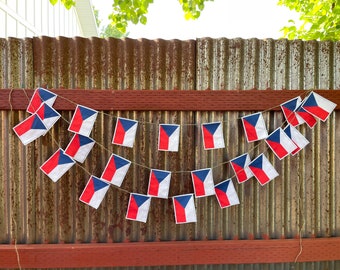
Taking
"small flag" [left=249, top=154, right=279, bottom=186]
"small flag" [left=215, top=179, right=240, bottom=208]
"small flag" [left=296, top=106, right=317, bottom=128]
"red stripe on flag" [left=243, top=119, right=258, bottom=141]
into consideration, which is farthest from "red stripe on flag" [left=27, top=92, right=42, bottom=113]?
"small flag" [left=296, top=106, right=317, bottom=128]

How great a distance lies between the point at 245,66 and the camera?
302cm

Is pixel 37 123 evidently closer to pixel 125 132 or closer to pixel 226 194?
pixel 125 132

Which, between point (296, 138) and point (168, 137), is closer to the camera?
point (168, 137)

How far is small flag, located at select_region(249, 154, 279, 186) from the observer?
298 centimetres

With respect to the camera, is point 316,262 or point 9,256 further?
point 316,262

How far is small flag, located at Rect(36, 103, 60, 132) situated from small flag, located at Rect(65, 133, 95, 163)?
221 mm

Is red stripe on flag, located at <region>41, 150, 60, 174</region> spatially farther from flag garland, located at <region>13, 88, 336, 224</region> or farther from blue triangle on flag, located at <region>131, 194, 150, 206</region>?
blue triangle on flag, located at <region>131, 194, 150, 206</region>

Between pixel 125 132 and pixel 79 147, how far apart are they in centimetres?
42

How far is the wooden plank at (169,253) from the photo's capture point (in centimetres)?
290

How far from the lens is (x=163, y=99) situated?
2.92 metres

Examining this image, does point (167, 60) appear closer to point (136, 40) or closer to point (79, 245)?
point (136, 40)

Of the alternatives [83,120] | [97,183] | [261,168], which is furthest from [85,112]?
[261,168]

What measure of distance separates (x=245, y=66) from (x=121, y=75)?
3.73ft

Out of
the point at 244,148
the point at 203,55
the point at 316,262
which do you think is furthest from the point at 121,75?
the point at 316,262
